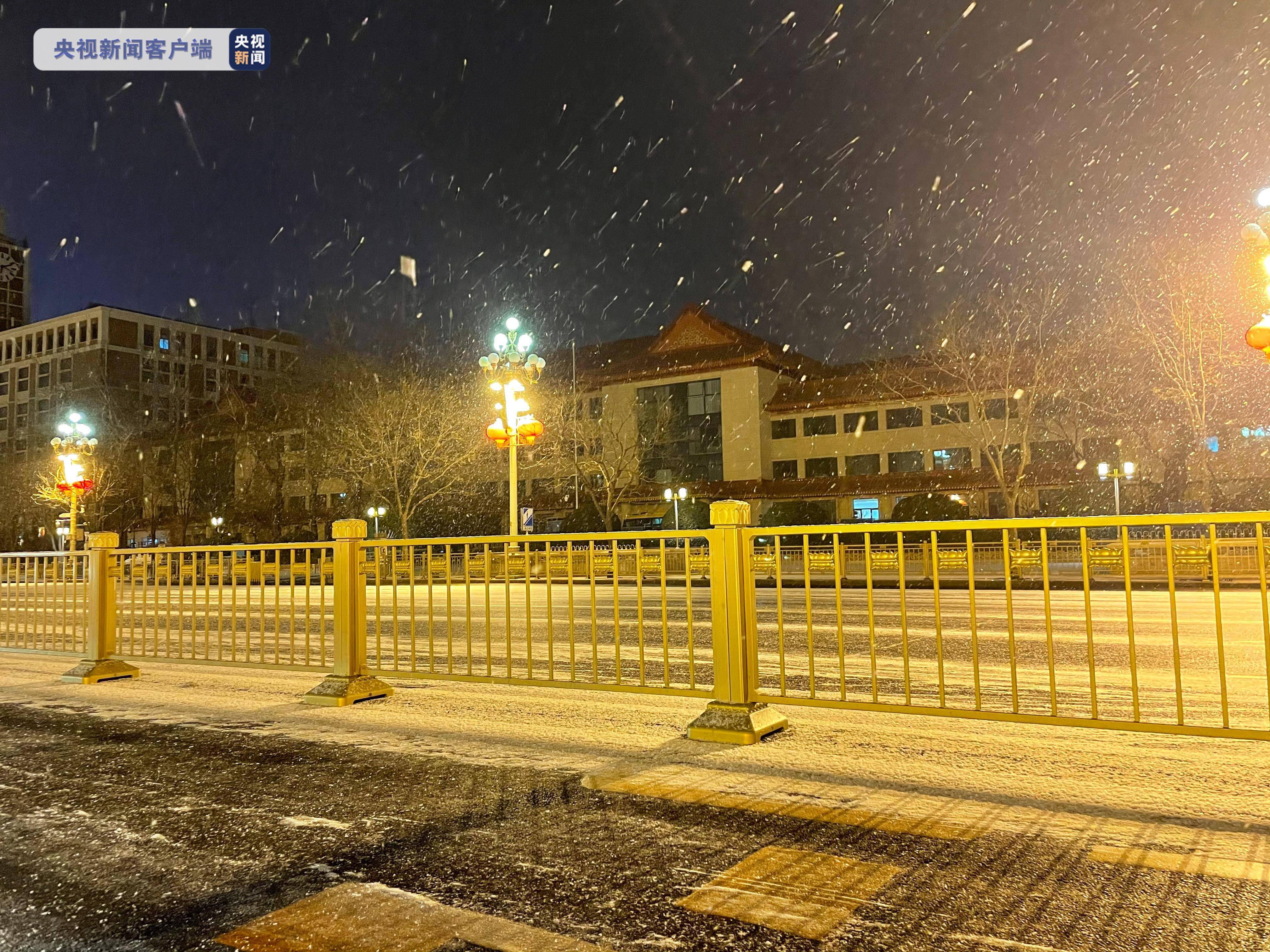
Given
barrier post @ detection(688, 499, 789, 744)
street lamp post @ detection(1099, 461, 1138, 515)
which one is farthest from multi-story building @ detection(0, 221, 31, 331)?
barrier post @ detection(688, 499, 789, 744)

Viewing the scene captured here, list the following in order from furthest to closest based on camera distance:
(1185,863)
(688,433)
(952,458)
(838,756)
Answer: (688,433) → (952,458) → (838,756) → (1185,863)

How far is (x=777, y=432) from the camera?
4881 centimetres

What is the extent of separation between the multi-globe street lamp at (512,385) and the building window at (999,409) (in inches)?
994

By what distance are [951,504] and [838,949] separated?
110 feet

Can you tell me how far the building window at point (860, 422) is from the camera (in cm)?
4609

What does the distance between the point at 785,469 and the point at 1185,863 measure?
4575cm

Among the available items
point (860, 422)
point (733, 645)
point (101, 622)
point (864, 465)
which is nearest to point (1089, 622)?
point (733, 645)

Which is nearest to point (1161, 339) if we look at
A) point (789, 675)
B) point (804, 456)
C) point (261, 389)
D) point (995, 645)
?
point (804, 456)

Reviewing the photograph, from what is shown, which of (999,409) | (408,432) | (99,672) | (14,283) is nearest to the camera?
(99,672)

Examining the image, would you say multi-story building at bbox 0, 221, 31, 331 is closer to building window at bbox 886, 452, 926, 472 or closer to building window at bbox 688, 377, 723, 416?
building window at bbox 688, 377, 723, 416

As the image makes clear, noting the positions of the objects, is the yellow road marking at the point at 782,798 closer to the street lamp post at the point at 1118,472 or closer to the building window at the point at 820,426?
the street lamp post at the point at 1118,472

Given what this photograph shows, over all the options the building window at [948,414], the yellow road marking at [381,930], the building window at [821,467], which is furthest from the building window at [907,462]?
the yellow road marking at [381,930]

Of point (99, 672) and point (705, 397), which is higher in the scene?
point (705, 397)

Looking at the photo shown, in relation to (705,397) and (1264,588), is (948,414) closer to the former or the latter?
(705,397)
